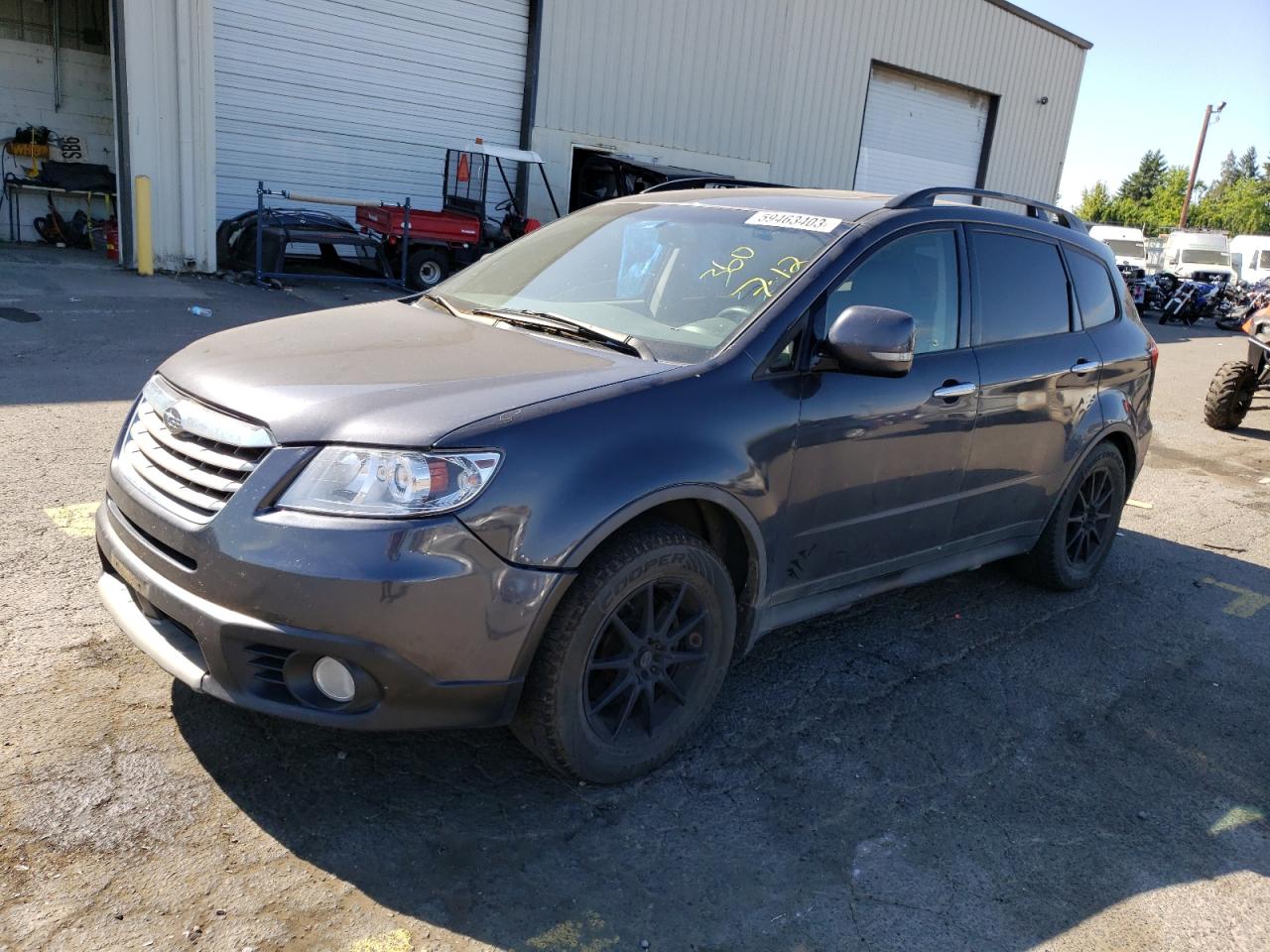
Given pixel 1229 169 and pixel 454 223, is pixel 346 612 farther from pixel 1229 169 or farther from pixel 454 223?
pixel 1229 169

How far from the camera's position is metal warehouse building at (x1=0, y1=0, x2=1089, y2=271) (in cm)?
1261

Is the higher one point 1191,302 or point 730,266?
point 730,266

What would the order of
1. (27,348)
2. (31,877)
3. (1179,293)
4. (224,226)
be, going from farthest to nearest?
1. (1179,293)
2. (224,226)
3. (27,348)
4. (31,877)

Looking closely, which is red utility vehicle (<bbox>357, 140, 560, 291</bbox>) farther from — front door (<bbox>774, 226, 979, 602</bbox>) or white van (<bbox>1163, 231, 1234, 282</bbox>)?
white van (<bbox>1163, 231, 1234, 282</bbox>)

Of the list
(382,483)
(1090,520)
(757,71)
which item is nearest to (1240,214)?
(757,71)

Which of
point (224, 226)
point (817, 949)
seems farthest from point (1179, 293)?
point (817, 949)

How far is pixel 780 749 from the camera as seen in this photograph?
335 cm

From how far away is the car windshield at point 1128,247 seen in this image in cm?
3141

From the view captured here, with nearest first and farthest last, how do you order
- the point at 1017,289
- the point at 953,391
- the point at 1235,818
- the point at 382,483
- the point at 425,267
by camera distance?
1. the point at 382,483
2. the point at 1235,818
3. the point at 953,391
4. the point at 1017,289
5. the point at 425,267

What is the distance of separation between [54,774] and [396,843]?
995 mm

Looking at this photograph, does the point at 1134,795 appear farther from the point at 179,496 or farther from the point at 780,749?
the point at 179,496

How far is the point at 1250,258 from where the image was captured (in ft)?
120

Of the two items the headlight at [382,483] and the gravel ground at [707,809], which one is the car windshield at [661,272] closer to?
the headlight at [382,483]

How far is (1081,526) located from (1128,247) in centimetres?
3069
